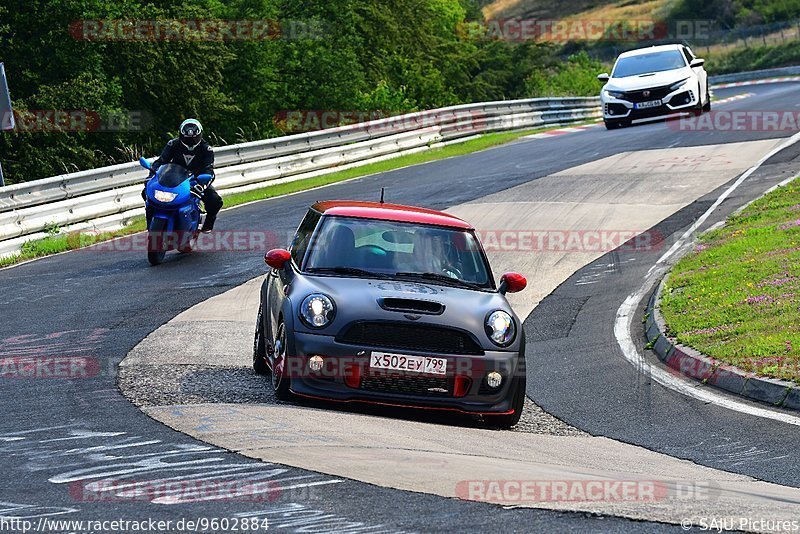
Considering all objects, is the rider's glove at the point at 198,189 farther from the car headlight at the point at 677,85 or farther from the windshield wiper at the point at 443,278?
the car headlight at the point at 677,85

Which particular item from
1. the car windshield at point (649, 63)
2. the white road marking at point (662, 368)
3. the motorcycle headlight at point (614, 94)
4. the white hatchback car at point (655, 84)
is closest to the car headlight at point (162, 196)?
the white road marking at point (662, 368)

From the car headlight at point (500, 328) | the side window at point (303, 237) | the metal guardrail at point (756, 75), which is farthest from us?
the metal guardrail at point (756, 75)

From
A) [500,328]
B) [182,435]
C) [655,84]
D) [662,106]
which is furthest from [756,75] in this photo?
[182,435]

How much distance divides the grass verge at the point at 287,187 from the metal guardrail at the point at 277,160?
0.21m

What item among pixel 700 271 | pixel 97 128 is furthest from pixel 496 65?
pixel 700 271

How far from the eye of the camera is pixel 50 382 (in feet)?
31.4

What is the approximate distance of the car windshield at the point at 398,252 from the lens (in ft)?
31.1

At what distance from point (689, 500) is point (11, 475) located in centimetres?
352

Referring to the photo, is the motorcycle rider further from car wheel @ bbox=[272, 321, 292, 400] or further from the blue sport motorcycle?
car wheel @ bbox=[272, 321, 292, 400]

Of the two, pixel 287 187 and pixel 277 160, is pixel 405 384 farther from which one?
pixel 277 160

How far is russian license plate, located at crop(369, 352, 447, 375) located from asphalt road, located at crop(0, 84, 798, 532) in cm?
141

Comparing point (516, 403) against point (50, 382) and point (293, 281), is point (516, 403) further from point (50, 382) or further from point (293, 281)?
point (50, 382)

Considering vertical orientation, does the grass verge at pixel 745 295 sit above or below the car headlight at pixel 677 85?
below

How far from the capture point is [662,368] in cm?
1128
